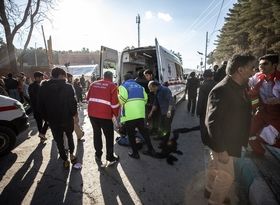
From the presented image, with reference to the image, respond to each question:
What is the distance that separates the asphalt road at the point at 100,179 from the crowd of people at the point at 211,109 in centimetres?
32

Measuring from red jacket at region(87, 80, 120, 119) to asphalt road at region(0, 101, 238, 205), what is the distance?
1.04 meters

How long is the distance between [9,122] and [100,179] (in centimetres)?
278

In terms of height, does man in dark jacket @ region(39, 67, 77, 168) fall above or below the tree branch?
below

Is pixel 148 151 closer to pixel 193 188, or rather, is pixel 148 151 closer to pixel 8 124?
pixel 193 188

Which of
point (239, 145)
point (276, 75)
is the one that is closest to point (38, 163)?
point (239, 145)

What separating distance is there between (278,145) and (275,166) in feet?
1.17

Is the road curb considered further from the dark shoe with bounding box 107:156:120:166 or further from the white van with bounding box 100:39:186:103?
the white van with bounding box 100:39:186:103

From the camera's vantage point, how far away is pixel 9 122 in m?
5.55

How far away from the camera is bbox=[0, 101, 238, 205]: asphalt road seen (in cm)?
355

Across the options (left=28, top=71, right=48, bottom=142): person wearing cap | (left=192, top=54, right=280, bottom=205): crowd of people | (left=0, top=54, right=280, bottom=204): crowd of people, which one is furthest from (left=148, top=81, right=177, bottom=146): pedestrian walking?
(left=192, top=54, right=280, bottom=205): crowd of people

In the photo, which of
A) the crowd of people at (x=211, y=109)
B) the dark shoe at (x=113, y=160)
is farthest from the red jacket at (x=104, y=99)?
the dark shoe at (x=113, y=160)

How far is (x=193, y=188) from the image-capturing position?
12.4 feet

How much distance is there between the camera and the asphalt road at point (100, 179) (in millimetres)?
3547

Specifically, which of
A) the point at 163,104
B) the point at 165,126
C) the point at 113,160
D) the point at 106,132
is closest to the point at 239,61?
the point at 106,132
